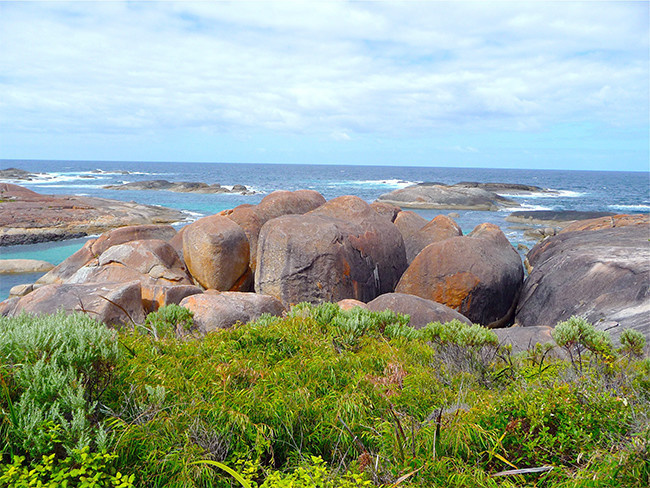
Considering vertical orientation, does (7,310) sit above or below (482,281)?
below

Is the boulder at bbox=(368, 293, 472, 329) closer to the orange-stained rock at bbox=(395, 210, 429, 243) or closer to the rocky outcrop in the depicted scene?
the orange-stained rock at bbox=(395, 210, 429, 243)

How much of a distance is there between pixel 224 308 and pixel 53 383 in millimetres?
5038

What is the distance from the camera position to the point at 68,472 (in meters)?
3.67

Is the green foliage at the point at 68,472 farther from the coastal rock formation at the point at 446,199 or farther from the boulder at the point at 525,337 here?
the coastal rock formation at the point at 446,199

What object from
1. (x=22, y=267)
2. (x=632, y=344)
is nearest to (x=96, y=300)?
(x=632, y=344)

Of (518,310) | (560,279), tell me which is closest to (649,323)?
(560,279)

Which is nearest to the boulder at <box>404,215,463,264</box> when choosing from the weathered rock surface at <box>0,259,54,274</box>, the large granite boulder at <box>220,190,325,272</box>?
the large granite boulder at <box>220,190,325,272</box>

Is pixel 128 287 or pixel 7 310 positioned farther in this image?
pixel 7 310

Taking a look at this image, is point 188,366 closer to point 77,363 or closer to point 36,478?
point 77,363

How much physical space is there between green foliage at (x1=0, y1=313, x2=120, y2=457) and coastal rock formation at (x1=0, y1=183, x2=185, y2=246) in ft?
90.2

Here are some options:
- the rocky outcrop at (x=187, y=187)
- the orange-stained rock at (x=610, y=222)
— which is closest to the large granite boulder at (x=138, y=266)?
the orange-stained rock at (x=610, y=222)

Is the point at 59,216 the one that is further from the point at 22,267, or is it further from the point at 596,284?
the point at 596,284

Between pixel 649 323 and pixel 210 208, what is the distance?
44862 mm

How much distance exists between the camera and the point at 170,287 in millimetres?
10680
